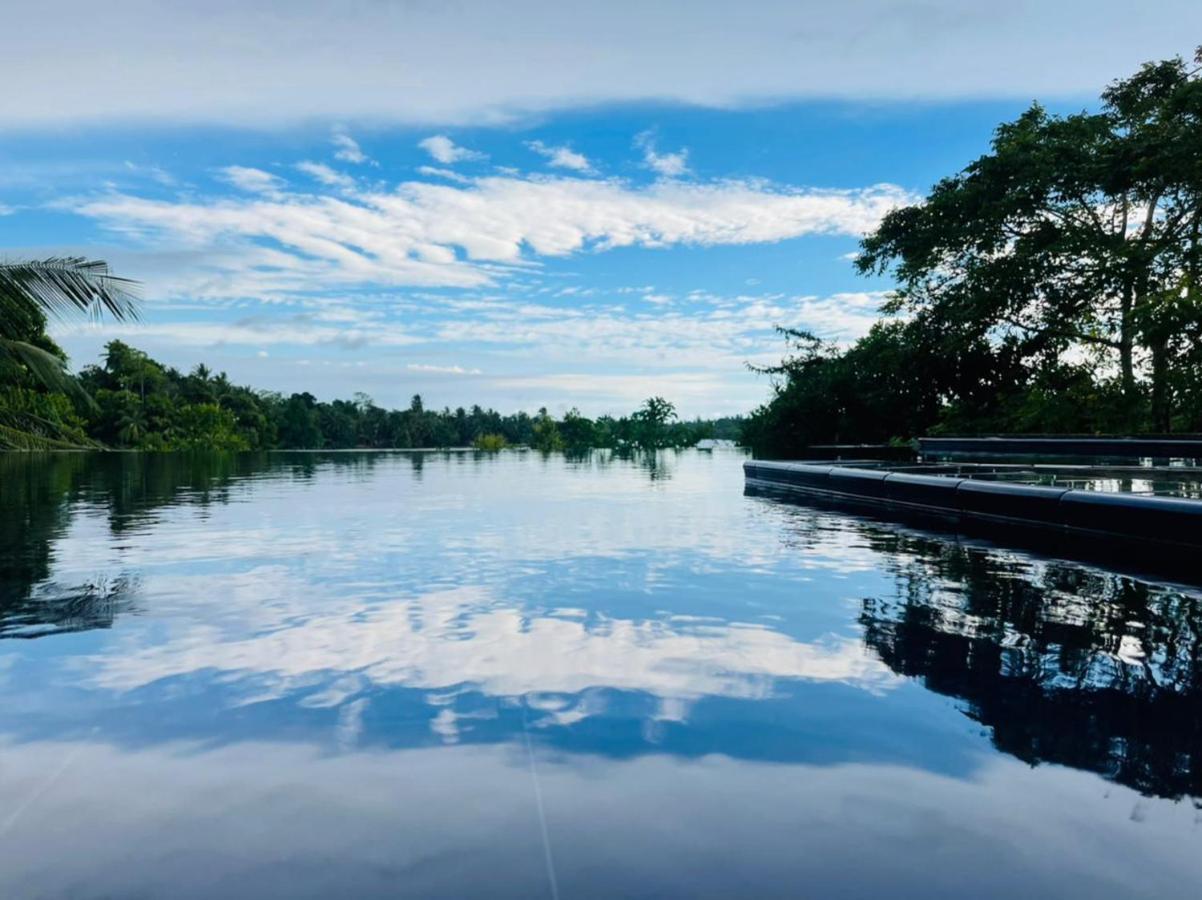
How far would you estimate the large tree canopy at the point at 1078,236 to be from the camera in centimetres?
1958

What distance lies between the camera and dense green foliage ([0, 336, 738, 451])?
62.6m

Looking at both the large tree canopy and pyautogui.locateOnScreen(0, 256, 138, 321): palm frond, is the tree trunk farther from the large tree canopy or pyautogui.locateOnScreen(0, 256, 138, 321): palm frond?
pyautogui.locateOnScreen(0, 256, 138, 321): palm frond

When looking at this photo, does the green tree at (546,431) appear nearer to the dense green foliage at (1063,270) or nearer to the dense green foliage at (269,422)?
the dense green foliage at (269,422)

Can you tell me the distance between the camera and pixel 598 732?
117 inches

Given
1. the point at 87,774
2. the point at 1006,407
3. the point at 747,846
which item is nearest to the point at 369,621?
the point at 87,774

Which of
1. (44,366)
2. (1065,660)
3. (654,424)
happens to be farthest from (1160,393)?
(654,424)

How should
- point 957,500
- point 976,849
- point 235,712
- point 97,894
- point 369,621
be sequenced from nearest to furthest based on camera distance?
point 97,894
point 976,849
point 235,712
point 369,621
point 957,500

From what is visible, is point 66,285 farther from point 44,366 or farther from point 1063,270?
point 1063,270

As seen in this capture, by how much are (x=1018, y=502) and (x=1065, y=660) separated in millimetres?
5443

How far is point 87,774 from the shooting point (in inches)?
103

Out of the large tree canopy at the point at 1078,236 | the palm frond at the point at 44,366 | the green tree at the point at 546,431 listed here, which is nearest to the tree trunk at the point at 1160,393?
the large tree canopy at the point at 1078,236

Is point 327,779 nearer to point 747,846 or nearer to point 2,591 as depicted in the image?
point 747,846

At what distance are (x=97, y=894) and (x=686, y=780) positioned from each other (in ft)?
4.77

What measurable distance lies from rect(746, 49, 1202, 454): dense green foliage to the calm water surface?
15.6m
